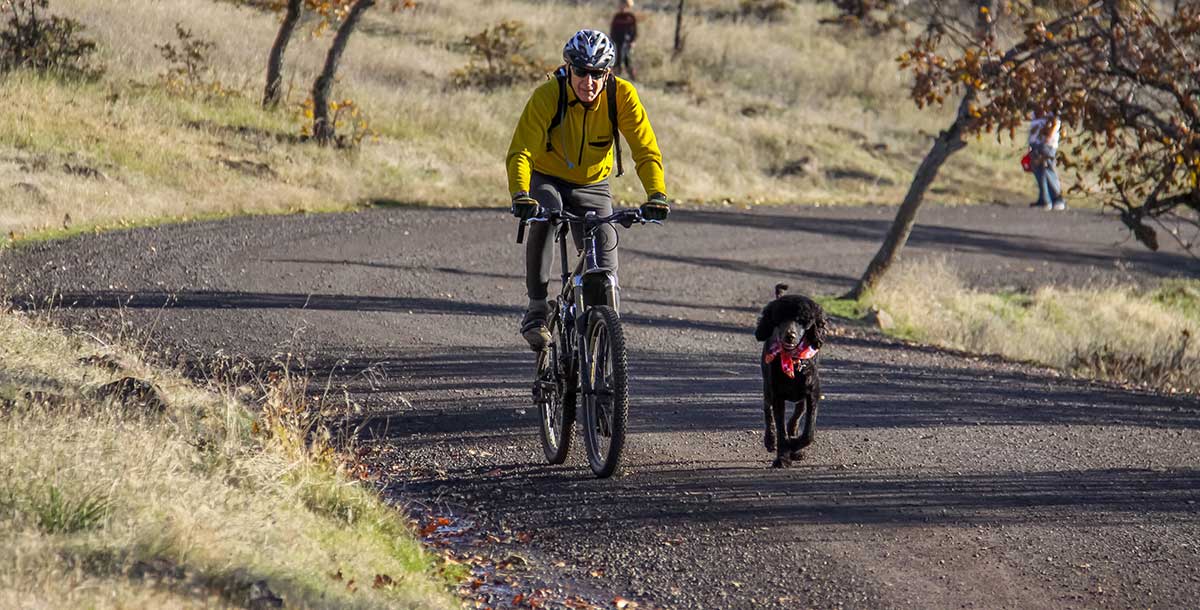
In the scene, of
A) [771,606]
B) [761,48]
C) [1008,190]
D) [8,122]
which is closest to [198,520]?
[771,606]

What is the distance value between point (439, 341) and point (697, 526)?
4.79 meters

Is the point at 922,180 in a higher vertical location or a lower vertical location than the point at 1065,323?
higher

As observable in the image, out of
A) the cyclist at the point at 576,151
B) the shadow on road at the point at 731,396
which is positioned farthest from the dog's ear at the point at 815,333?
the shadow on road at the point at 731,396

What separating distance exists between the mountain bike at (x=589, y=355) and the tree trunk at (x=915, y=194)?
7.99 m

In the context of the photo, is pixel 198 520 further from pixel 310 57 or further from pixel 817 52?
pixel 817 52

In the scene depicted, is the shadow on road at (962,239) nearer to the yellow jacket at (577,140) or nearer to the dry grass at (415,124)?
the dry grass at (415,124)

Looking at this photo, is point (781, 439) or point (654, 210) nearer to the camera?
point (654, 210)

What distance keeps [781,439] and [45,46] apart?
1851cm

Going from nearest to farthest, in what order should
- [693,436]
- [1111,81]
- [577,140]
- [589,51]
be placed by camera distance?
[589,51] < [577,140] < [693,436] < [1111,81]

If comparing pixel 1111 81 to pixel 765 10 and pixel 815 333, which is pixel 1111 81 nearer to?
pixel 815 333

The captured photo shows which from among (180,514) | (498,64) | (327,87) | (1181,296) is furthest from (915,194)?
(498,64)

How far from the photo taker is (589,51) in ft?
21.5

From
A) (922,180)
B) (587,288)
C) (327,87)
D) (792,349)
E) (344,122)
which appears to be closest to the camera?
(792,349)

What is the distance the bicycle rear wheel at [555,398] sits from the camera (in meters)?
6.97
